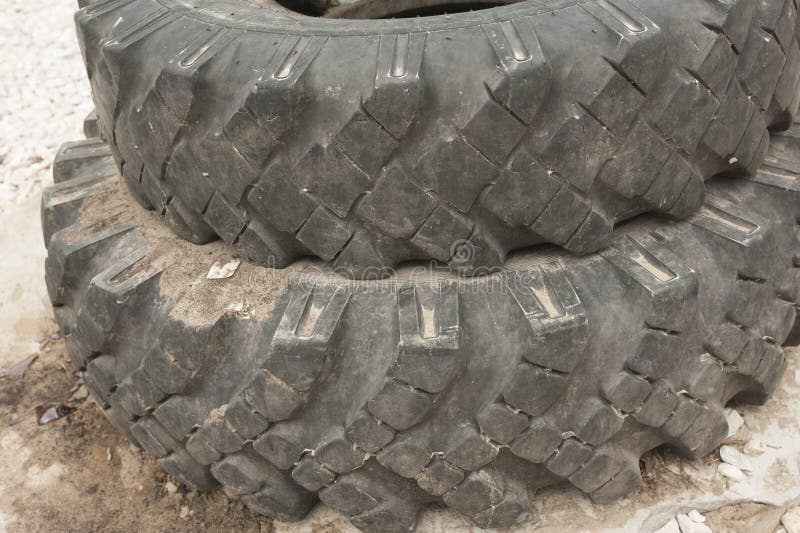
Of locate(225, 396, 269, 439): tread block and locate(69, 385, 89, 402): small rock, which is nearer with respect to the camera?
locate(225, 396, 269, 439): tread block

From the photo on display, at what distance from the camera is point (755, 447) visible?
5.56ft

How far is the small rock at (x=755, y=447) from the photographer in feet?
5.53

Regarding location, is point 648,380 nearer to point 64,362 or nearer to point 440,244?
point 440,244

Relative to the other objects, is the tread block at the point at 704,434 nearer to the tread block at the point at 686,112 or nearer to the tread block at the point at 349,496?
the tread block at the point at 686,112

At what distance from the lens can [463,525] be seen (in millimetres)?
1588

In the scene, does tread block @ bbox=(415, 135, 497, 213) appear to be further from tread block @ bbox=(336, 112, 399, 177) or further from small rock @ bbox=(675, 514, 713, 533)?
small rock @ bbox=(675, 514, 713, 533)

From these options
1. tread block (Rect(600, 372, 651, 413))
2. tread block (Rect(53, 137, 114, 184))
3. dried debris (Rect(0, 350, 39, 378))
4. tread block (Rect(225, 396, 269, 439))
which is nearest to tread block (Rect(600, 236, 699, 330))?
tread block (Rect(600, 372, 651, 413))

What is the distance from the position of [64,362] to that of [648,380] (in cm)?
166

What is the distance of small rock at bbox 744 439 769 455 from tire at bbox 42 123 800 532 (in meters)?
0.14

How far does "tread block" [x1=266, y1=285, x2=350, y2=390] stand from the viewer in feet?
4.39

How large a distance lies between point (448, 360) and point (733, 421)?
0.85m

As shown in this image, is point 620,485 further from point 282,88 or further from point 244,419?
point 282,88

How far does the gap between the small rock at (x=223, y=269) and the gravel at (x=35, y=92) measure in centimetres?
171

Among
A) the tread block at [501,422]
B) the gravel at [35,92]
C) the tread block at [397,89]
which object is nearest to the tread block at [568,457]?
the tread block at [501,422]
